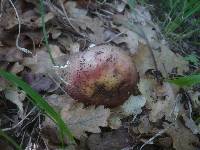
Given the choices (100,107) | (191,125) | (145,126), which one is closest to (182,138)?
(191,125)

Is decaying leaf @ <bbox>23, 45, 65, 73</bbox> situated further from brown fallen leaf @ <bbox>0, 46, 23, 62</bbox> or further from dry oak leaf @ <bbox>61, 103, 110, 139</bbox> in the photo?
dry oak leaf @ <bbox>61, 103, 110, 139</bbox>

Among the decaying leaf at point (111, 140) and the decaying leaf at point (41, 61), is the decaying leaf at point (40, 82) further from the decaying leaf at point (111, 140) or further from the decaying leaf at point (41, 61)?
the decaying leaf at point (111, 140)

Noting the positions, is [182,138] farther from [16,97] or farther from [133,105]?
[16,97]

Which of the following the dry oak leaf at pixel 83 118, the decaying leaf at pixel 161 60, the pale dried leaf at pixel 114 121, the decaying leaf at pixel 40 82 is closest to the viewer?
the dry oak leaf at pixel 83 118

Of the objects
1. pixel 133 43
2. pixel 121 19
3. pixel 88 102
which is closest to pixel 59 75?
pixel 88 102

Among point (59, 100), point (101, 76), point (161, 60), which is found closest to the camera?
point (101, 76)

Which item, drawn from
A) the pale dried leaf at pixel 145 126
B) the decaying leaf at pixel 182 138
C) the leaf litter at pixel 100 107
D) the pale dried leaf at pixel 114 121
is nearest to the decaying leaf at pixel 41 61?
the leaf litter at pixel 100 107

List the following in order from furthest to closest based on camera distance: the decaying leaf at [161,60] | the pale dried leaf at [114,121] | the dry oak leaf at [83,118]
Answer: the decaying leaf at [161,60] < the pale dried leaf at [114,121] < the dry oak leaf at [83,118]

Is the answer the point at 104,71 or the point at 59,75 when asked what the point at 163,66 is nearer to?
the point at 104,71
